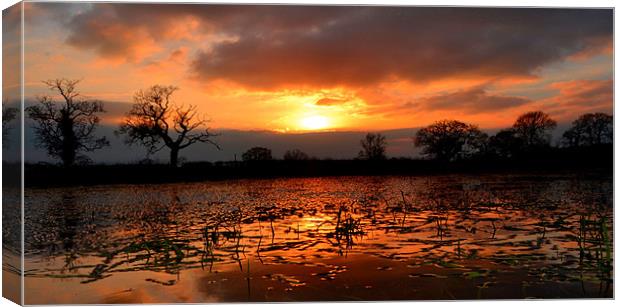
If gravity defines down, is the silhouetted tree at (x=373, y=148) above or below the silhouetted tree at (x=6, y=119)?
below

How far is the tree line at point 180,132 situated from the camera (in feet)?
20.7

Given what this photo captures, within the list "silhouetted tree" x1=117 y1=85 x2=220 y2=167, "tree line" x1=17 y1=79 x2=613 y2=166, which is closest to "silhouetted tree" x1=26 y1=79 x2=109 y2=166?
"tree line" x1=17 y1=79 x2=613 y2=166

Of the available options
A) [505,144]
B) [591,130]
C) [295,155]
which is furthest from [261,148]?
[591,130]

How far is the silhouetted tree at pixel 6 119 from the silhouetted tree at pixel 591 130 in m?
4.34

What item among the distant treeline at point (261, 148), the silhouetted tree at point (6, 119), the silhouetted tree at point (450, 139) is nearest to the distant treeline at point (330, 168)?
the distant treeline at point (261, 148)

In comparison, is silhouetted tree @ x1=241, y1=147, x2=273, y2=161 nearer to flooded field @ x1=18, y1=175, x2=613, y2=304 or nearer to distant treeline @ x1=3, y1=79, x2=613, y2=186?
distant treeline @ x1=3, y1=79, x2=613, y2=186

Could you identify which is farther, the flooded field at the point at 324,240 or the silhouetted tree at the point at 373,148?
the silhouetted tree at the point at 373,148

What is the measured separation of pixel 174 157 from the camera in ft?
22.1

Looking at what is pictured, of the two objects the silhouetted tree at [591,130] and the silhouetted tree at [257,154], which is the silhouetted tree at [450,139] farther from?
the silhouetted tree at [257,154]

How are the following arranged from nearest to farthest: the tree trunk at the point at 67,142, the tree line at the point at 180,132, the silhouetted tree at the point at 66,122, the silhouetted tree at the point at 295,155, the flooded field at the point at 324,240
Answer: the flooded field at the point at 324,240, the silhouetted tree at the point at 66,122, the tree line at the point at 180,132, the tree trunk at the point at 67,142, the silhouetted tree at the point at 295,155

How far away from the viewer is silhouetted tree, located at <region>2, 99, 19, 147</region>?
6098 millimetres

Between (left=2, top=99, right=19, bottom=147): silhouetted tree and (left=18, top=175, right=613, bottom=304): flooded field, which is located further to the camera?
(left=2, top=99, right=19, bottom=147): silhouetted tree

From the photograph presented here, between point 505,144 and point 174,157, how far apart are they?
8.98ft

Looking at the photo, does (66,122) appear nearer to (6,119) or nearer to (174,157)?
(6,119)
